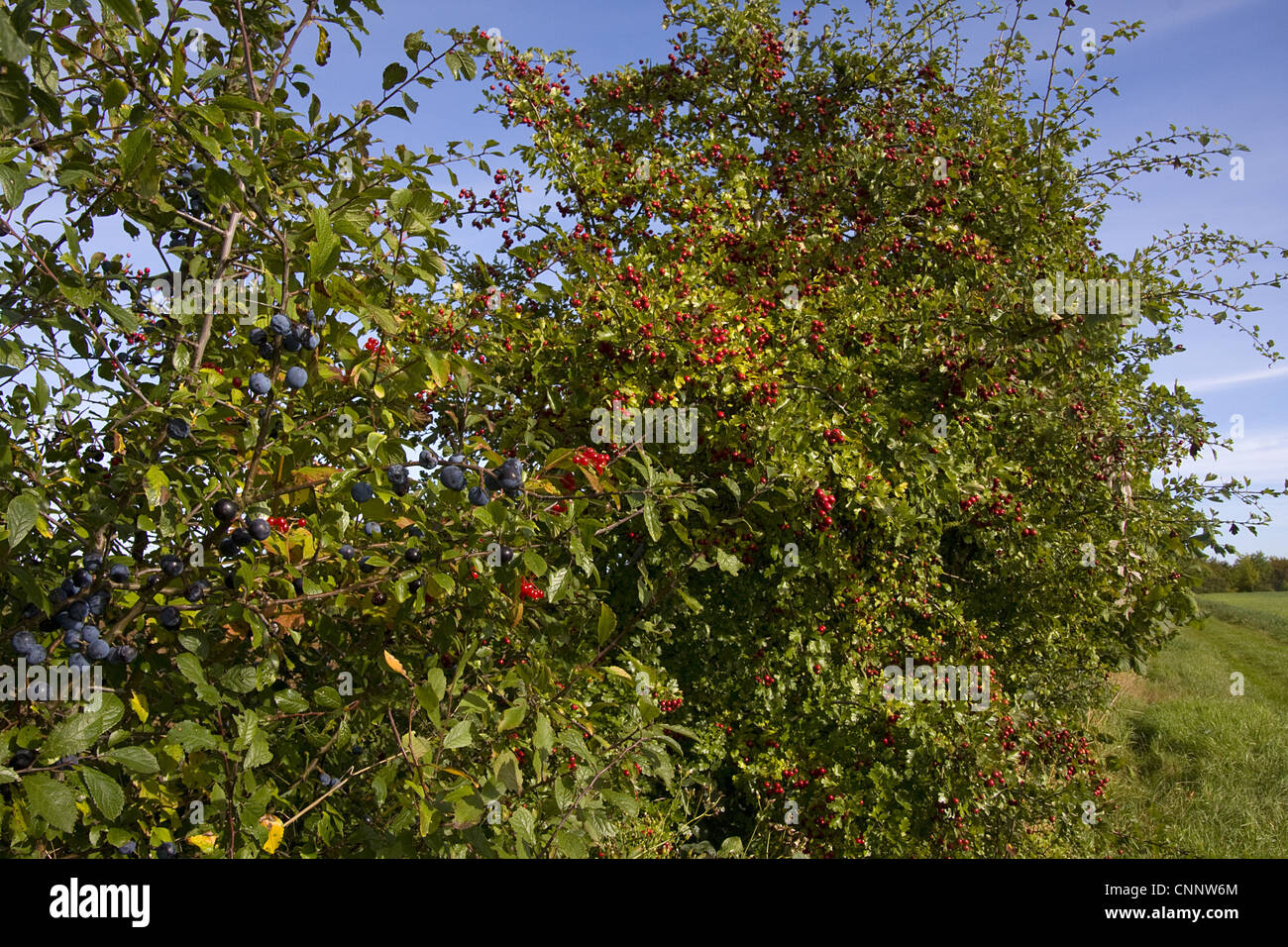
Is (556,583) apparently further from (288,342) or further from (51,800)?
(51,800)

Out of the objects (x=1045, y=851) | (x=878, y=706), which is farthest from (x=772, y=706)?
(x=1045, y=851)

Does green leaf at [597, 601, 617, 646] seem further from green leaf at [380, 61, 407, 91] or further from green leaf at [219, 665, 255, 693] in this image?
green leaf at [380, 61, 407, 91]

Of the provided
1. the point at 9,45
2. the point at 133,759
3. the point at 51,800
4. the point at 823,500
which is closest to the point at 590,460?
the point at 133,759

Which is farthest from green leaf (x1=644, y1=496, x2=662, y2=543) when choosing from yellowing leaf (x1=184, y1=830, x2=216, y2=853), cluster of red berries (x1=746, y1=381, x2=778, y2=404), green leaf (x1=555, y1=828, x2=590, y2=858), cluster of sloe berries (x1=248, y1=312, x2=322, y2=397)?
cluster of red berries (x1=746, y1=381, x2=778, y2=404)

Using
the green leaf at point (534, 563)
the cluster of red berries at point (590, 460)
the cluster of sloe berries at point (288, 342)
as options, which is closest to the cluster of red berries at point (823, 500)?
the cluster of red berries at point (590, 460)

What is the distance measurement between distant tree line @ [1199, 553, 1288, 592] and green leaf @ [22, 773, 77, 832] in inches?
1336

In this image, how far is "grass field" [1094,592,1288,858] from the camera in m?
5.59

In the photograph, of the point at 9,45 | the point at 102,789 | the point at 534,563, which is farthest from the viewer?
the point at 534,563

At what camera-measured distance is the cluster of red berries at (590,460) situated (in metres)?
2.20

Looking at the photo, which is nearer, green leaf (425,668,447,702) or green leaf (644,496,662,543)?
green leaf (425,668,447,702)

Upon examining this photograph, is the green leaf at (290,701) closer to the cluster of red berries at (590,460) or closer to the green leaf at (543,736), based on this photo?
the green leaf at (543,736)

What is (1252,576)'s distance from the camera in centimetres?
3166

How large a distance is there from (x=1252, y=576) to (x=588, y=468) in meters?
38.1
